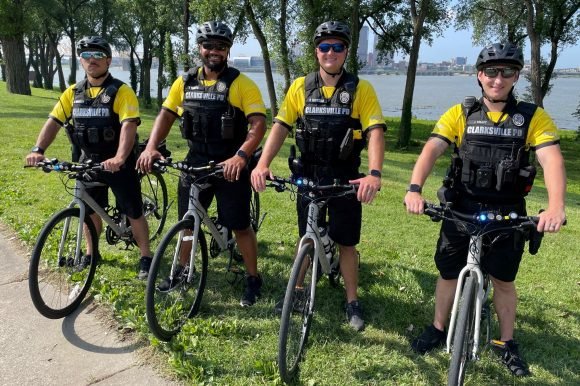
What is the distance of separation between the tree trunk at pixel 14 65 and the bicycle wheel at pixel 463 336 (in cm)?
2882

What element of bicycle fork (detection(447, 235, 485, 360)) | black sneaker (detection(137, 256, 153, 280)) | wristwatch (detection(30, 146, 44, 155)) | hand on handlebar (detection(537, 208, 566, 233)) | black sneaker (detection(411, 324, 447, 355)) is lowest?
black sneaker (detection(411, 324, 447, 355))

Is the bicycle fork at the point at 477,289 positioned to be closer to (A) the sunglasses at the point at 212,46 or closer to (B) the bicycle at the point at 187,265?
(B) the bicycle at the point at 187,265

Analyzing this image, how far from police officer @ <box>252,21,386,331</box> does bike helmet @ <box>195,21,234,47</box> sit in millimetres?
727

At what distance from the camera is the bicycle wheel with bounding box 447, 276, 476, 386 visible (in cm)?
290

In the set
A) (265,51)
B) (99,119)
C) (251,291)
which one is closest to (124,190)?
(99,119)

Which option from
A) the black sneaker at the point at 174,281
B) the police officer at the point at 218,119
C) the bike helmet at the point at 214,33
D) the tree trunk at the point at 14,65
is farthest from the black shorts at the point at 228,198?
the tree trunk at the point at 14,65

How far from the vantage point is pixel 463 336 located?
2.91 m

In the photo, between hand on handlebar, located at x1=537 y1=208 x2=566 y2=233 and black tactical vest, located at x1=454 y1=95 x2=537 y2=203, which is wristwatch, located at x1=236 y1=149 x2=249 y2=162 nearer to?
black tactical vest, located at x1=454 y1=95 x2=537 y2=203

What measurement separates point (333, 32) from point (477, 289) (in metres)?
2.11

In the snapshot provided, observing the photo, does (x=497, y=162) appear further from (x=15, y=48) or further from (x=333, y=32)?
(x=15, y=48)

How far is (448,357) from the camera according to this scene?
364 centimetres

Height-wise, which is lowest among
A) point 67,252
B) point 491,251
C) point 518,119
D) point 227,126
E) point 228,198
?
point 67,252

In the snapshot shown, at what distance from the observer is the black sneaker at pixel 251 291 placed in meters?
4.33


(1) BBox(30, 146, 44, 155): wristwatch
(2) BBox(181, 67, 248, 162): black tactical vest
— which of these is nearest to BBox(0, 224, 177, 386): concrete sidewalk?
(1) BBox(30, 146, 44, 155): wristwatch
